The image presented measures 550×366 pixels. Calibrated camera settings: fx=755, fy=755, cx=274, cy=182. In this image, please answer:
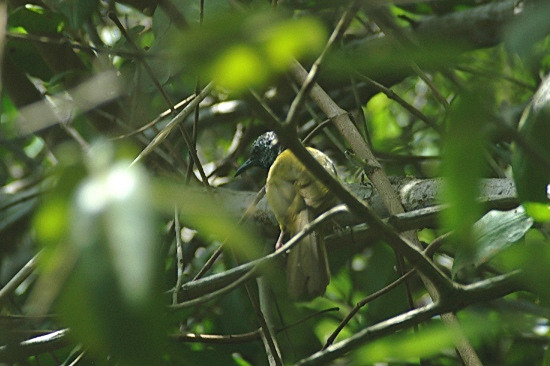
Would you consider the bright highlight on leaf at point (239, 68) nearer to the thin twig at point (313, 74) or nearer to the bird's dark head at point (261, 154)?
the thin twig at point (313, 74)

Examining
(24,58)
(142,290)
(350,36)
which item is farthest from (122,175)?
(350,36)

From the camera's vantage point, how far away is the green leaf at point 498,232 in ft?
6.33

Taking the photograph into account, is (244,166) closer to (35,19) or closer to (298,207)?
(298,207)

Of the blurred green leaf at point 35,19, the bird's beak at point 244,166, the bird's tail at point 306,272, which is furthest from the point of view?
the bird's beak at point 244,166

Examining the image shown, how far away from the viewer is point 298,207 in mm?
3781

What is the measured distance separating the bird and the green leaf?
0.72 m

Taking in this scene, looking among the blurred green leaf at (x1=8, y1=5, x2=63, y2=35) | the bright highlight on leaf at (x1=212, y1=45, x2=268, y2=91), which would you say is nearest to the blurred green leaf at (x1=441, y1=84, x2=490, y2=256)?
the bright highlight on leaf at (x1=212, y1=45, x2=268, y2=91)

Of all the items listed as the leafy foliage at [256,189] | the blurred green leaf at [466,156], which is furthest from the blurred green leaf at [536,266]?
the blurred green leaf at [466,156]

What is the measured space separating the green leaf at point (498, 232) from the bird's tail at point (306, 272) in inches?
41.5

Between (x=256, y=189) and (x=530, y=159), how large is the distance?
3.79 m

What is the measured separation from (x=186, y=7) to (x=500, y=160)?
7.71 feet

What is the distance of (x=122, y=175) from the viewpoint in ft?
3.81

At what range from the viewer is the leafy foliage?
41.6 inches

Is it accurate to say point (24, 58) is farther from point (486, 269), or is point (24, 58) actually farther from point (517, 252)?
point (517, 252)
